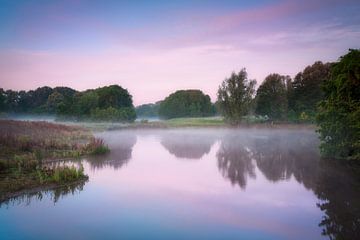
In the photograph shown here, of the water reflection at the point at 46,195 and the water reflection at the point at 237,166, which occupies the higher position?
the water reflection at the point at 46,195

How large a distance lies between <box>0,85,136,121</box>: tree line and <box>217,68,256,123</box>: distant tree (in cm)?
3069

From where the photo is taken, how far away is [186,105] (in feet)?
423

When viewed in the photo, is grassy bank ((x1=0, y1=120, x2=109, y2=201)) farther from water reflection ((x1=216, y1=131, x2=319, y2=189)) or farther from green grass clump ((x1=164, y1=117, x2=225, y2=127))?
green grass clump ((x1=164, y1=117, x2=225, y2=127))

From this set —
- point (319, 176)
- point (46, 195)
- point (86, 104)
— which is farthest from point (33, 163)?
point (86, 104)

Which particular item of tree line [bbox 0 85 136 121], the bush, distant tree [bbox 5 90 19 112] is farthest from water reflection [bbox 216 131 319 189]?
distant tree [bbox 5 90 19 112]

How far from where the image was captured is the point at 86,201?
14023mm

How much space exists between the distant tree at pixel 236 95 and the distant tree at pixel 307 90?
35.4 feet

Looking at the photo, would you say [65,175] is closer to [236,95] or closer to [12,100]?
[236,95]

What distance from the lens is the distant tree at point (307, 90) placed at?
71.3 meters

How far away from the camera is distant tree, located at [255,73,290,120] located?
234 feet

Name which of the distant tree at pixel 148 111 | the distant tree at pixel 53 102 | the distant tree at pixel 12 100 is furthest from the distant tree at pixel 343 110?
the distant tree at pixel 148 111

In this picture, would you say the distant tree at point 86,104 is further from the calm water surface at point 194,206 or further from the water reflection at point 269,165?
the calm water surface at point 194,206

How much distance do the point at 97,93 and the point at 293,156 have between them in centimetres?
8450

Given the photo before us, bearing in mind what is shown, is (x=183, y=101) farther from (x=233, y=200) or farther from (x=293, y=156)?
(x=233, y=200)
